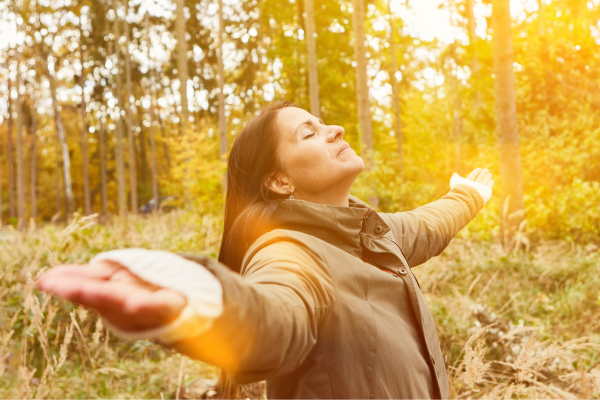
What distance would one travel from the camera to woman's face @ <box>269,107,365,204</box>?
5.23 ft

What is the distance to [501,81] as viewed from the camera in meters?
6.70

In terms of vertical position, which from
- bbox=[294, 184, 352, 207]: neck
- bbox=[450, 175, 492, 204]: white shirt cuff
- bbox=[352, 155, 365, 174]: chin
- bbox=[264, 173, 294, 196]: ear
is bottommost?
bbox=[450, 175, 492, 204]: white shirt cuff

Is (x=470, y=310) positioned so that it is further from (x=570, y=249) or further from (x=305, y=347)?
(x=570, y=249)

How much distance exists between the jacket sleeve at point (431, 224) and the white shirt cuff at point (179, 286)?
3.89ft

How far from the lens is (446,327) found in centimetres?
356

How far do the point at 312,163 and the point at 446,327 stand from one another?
2515 millimetres

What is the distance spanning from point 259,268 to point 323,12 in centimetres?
1734

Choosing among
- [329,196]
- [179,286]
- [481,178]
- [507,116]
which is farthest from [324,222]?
[507,116]

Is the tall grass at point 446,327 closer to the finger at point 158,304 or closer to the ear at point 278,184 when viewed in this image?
the ear at point 278,184

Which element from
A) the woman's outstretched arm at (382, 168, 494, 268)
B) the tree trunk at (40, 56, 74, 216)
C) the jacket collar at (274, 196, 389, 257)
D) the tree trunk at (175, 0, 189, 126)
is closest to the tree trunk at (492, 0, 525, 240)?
the woman's outstretched arm at (382, 168, 494, 268)

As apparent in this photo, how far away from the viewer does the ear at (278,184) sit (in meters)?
1.61

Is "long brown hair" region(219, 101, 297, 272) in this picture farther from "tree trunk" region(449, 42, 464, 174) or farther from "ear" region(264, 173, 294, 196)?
"tree trunk" region(449, 42, 464, 174)

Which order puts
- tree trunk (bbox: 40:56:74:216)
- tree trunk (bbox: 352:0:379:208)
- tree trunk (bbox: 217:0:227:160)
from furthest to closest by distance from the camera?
tree trunk (bbox: 40:56:74:216), tree trunk (bbox: 217:0:227:160), tree trunk (bbox: 352:0:379:208)

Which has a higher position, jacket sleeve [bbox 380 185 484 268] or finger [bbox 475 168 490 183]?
finger [bbox 475 168 490 183]
